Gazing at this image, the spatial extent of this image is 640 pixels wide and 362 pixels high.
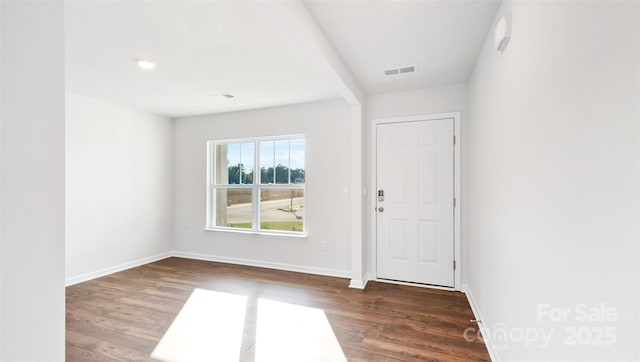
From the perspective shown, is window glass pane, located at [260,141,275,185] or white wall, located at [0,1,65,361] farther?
window glass pane, located at [260,141,275,185]

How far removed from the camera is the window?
4.21 m

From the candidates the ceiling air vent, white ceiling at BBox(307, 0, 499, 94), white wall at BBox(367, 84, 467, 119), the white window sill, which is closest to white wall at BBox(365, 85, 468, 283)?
white wall at BBox(367, 84, 467, 119)

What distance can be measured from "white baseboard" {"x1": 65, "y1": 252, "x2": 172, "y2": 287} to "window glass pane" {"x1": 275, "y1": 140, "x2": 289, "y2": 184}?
240 centimetres

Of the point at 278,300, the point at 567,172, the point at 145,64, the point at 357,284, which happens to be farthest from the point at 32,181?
the point at 357,284

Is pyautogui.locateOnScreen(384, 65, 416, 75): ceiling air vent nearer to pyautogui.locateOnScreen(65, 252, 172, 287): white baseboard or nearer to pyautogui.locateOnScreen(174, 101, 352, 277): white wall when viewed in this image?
pyautogui.locateOnScreen(174, 101, 352, 277): white wall

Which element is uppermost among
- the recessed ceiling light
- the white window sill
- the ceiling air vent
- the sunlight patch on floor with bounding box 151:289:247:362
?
the ceiling air vent

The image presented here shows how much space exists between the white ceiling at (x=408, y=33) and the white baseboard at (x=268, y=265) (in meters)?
2.50

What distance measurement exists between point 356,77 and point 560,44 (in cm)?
215

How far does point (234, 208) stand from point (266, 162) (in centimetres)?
98

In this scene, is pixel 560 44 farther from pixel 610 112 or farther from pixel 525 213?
pixel 525 213

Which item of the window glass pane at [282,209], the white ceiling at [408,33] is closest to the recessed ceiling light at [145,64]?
the white ceiling at [408,33]

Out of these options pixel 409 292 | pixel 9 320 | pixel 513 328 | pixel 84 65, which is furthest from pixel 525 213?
pixel 84 65

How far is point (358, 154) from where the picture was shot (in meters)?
3.42

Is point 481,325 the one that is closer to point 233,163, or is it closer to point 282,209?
point 282,209
